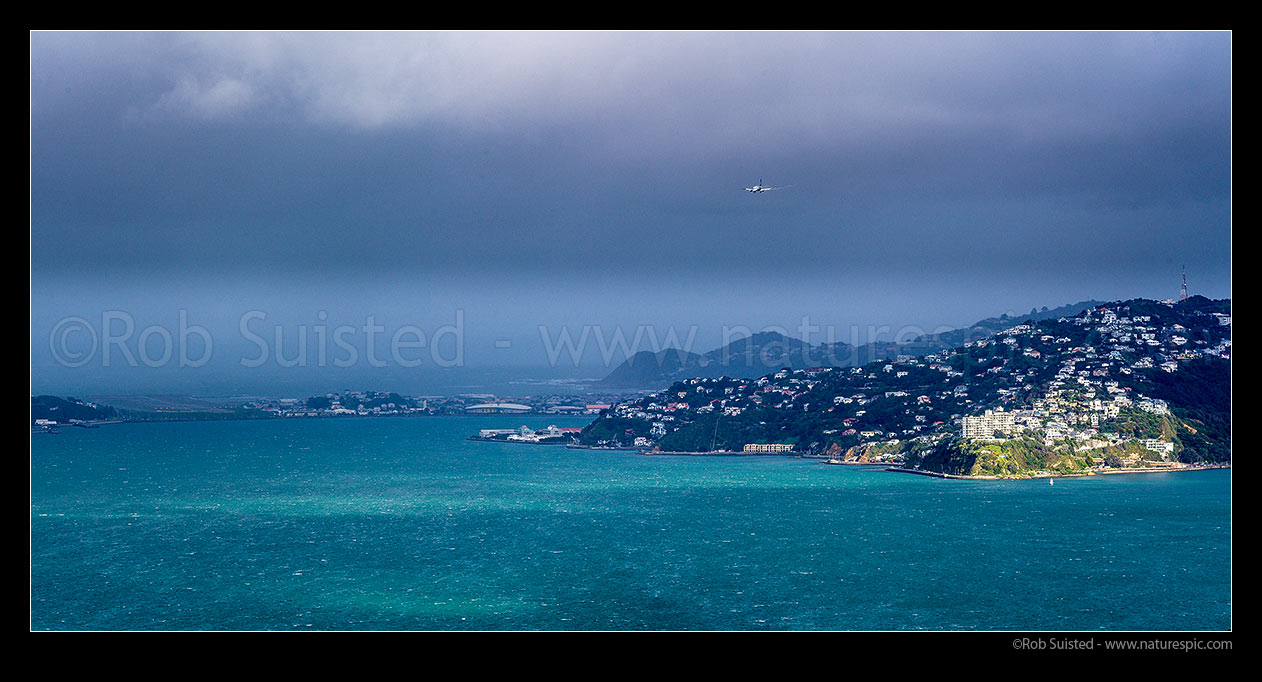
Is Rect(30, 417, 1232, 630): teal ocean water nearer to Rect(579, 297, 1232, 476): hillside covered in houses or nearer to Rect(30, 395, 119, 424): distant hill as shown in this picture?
Rect(579, 297, 1232, 476): hillside covered in houses

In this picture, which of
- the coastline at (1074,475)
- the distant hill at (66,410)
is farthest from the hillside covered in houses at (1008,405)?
the distant hill at (66,410)

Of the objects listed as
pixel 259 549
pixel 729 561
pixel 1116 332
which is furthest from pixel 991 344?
pixel 259 549

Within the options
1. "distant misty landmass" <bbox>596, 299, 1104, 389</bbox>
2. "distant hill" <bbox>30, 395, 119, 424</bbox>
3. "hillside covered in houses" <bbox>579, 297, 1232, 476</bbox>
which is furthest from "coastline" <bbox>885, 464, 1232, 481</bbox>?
"distant hill" <bbox>30, 395, 119, 424</bbox>

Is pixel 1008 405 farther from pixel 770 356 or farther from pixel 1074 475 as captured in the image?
pixel 770 356

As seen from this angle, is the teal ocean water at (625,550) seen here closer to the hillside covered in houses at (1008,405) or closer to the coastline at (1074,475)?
the coastline at (1074,475)

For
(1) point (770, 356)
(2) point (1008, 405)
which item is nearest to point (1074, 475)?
(2) point (1008, 405)
